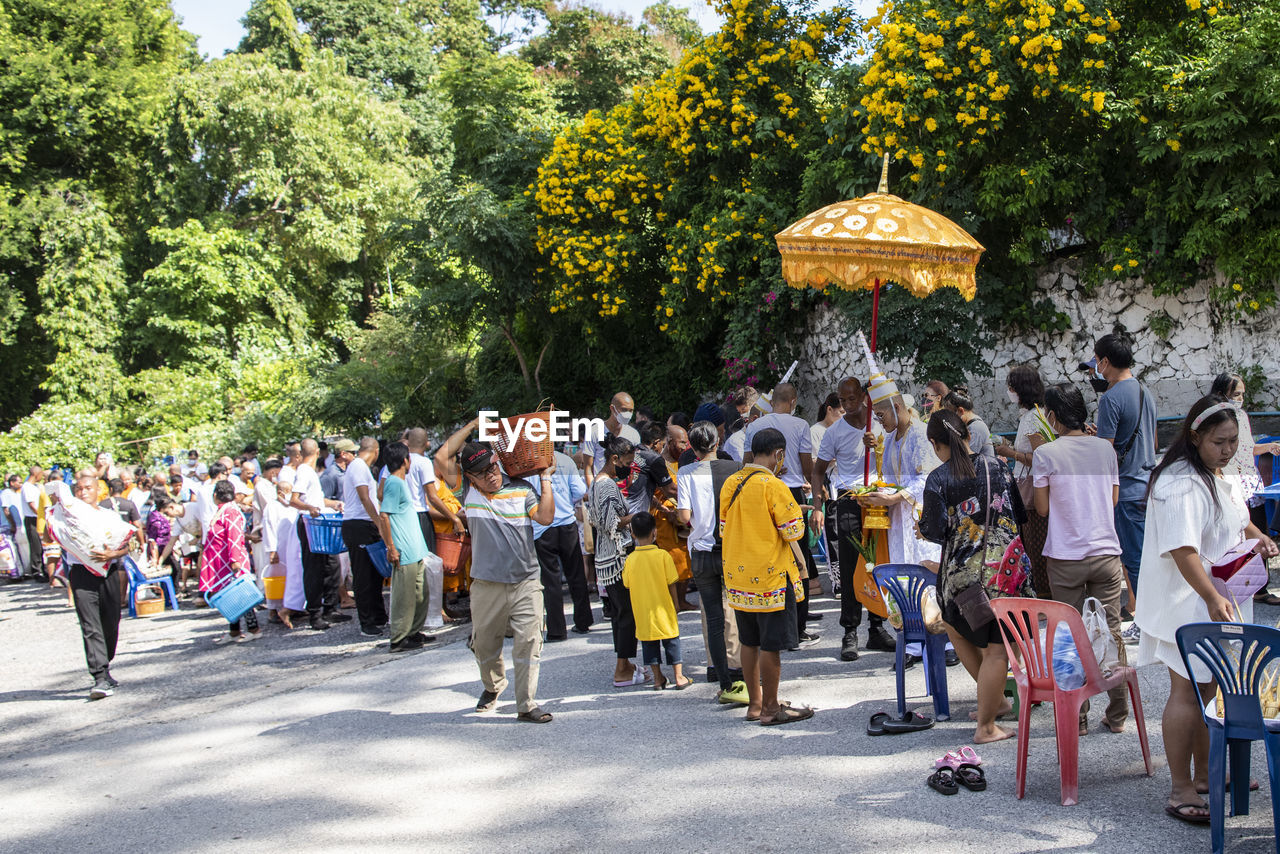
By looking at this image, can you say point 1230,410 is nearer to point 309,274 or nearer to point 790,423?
point 790,423

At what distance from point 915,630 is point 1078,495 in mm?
1250

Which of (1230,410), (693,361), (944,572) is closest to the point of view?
(1230,410)

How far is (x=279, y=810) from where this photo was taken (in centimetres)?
546

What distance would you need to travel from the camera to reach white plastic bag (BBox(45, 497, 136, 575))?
804 cm

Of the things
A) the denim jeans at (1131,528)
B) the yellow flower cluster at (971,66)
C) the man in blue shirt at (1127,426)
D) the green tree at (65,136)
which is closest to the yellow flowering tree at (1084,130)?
the yellow flower cluster at (971,66)

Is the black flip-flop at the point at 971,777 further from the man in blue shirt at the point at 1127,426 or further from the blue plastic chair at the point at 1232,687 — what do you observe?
the man in blue shirt at the point at 1127,426

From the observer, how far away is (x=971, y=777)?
4.88 meters

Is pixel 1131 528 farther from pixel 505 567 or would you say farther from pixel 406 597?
pixel 406 597

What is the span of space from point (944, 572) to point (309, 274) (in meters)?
25.8

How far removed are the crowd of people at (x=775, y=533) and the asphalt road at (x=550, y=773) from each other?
0.27m

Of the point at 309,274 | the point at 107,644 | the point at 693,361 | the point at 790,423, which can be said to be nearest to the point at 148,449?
the point at 309,274

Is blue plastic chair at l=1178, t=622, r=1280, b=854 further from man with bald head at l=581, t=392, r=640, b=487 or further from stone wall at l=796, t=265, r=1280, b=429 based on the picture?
stone wall at l=796, t=265, r=1280, b=429

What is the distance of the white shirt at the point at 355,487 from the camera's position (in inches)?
374

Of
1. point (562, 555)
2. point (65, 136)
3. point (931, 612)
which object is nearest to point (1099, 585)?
point (931, 612)
